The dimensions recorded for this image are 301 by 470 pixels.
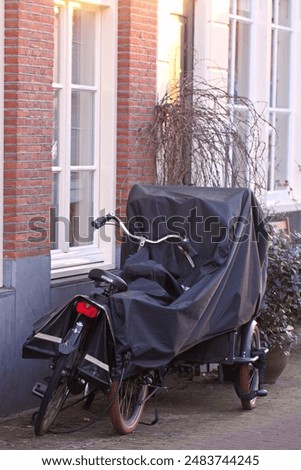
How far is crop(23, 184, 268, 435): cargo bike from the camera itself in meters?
7.58

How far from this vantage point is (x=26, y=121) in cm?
867

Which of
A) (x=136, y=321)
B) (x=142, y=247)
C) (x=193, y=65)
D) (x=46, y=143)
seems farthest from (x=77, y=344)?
(x=193, y=65)

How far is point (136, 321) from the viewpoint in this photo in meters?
7.69

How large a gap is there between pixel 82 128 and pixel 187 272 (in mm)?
1920

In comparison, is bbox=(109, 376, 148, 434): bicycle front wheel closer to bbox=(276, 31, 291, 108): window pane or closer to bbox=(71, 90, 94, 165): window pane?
bbox=(71, 90, 94, 165): window pane

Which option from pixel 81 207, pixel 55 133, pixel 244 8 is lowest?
pixel 81 207

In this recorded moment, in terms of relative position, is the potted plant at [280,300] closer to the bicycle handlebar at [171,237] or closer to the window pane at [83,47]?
the bicycle handlebar at [171,237]

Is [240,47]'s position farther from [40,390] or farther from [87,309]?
[40,390]

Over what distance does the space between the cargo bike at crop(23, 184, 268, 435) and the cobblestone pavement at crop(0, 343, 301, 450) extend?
0.15 metres

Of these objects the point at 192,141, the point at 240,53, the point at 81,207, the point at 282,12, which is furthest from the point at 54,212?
the point at 282,12

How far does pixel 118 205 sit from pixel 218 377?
5.61 feet

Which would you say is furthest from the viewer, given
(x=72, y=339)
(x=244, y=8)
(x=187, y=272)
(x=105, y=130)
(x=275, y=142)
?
(x=275, y=142)

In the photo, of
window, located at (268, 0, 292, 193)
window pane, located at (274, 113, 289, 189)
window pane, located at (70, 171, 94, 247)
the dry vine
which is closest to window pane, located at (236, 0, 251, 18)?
window, located at (268, 0, 292, 193)

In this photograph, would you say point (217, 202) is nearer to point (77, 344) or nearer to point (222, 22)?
point (77, 344)
